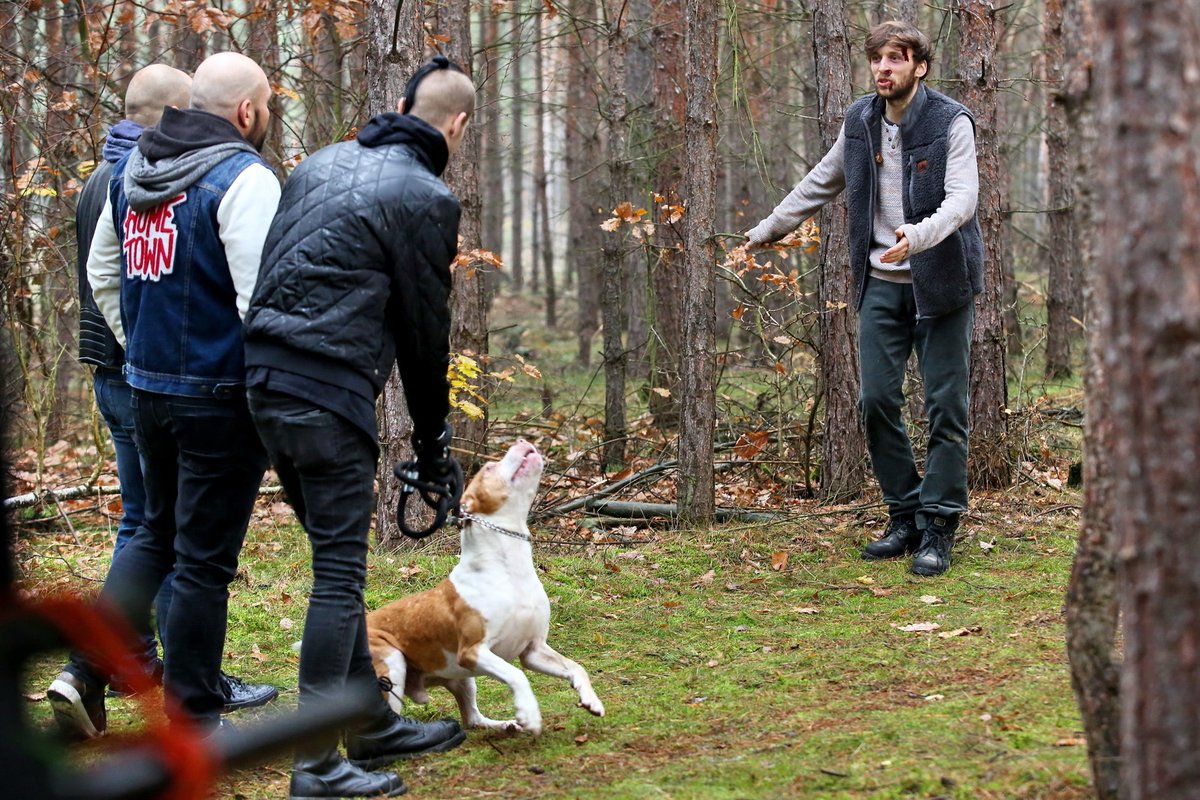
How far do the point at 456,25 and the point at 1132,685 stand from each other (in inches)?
327

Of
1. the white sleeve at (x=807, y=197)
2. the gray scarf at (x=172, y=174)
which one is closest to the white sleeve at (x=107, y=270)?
the gray scarf at (x=172, y=174)

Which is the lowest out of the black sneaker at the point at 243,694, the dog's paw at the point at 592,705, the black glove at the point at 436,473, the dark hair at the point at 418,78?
the black sneaker at the point at 243,694

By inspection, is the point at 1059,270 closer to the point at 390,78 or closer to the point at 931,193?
the point at 931,193

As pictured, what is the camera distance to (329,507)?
3807 mm

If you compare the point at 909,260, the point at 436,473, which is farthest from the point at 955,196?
the point at 436,473

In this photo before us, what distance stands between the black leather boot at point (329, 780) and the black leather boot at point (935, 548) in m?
3.72

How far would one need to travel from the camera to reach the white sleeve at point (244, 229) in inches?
156

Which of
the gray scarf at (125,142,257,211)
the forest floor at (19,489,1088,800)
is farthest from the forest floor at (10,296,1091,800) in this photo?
the gray scarf at (125,142,257,211)

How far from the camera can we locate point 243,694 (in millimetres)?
5055

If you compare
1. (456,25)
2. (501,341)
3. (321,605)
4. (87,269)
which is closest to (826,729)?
(321,605)

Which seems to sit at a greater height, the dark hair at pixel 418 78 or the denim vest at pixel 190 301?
the dark hair at pixel 418 78

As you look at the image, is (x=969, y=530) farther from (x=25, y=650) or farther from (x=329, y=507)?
(x=25, y=650)

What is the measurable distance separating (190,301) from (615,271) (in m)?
8.13

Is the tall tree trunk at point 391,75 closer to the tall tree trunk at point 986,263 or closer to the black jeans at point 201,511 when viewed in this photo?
the black jeans at point 201,511
